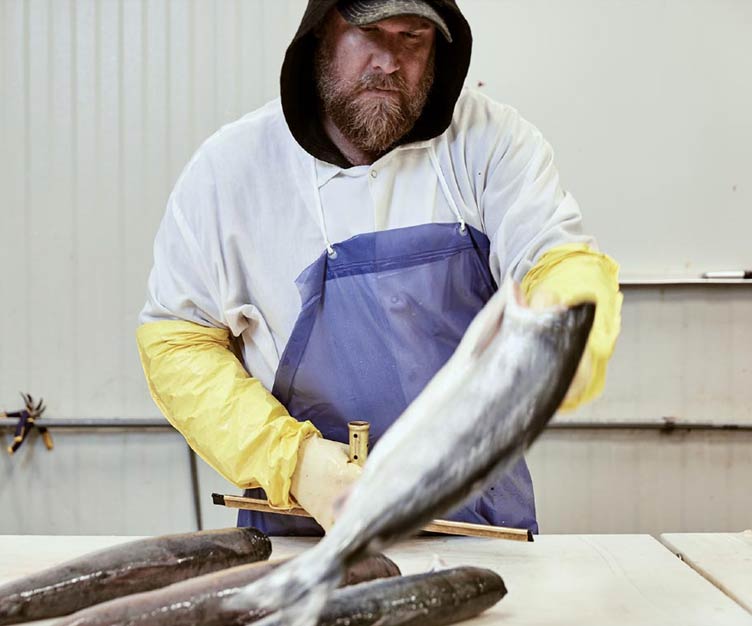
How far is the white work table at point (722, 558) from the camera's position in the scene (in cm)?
180

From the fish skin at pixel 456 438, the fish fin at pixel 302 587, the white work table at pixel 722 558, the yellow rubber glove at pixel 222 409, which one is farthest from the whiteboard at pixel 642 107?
the fish fin at pixel 302 587

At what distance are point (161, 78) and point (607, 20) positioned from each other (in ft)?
6.65

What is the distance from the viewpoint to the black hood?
219cm

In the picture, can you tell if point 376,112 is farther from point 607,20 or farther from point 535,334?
point 607,20

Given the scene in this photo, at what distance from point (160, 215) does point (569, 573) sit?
9.19 ft

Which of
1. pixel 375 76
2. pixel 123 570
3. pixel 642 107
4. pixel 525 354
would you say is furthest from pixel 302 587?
pixel 642 107

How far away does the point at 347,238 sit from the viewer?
2246 mm

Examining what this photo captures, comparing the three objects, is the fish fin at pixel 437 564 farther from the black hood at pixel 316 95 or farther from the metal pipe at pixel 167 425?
Result: the metal pipe at pixel 167 425

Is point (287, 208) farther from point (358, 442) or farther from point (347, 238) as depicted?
point (358, 442)

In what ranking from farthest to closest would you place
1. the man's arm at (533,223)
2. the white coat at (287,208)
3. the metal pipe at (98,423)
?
the metal pipe at (98,423) < the white coat at (287,208) < the man's arm at (533,223)

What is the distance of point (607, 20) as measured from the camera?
12.9 feet

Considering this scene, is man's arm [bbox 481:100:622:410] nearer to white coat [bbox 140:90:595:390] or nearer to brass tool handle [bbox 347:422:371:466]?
white coat [bbox 140:90:595:390]

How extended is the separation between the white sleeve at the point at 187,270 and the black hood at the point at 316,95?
0.92ft

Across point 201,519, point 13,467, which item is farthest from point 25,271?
point 201,519
